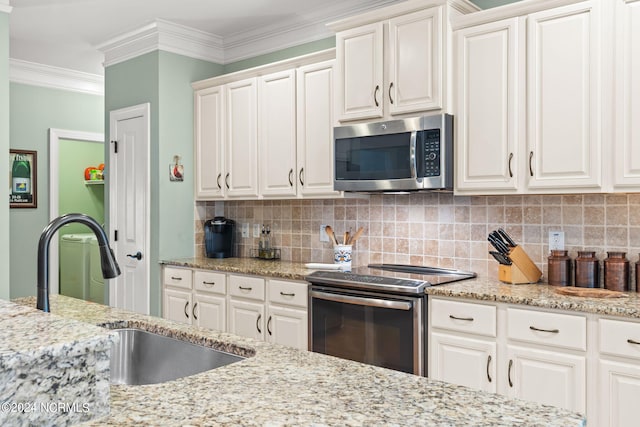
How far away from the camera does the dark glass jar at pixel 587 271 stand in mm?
2666

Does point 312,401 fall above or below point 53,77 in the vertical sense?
below

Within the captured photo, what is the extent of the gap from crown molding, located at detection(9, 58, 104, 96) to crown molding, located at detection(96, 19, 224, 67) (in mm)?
1061

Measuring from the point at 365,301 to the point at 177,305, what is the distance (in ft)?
5.90

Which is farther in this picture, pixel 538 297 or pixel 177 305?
pixel 177 305

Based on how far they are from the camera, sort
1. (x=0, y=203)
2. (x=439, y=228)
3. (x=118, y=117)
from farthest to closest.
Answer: (x=118, y=117)
(x=0, y=203)
(x=439, y=228)

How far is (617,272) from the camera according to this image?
2.59m

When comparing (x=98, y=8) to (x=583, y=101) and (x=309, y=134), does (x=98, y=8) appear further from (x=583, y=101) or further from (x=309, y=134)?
(x=583, y=101)

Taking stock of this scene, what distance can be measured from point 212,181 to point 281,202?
0.59 metres

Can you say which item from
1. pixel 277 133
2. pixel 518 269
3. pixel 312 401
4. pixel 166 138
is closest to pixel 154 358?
pixel 312 401

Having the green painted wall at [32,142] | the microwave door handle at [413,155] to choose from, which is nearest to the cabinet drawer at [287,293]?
the microwave door handle at [413,155]

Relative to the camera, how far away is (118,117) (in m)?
4.56

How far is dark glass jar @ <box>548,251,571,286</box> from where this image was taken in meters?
2.75

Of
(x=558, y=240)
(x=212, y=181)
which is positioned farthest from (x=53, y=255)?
(x=558, y=240)

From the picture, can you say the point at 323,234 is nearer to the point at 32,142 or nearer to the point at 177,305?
the point at 177,305
